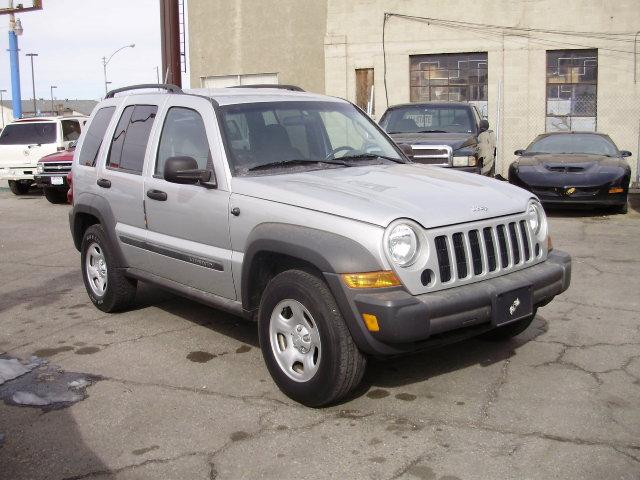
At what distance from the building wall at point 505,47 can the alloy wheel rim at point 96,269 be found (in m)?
14.7

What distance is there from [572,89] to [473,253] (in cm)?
1653

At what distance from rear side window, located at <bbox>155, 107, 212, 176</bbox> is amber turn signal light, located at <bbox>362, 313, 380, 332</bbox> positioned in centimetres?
174

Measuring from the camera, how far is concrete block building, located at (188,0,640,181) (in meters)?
18.9

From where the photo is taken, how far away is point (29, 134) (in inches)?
737

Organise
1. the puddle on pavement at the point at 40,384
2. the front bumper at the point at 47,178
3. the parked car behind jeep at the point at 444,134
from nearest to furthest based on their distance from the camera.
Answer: the puddle on pavement at the point at 40,384 → the parked car behind jeep at the point at 444,134 → the front bumper at the point at 47,178

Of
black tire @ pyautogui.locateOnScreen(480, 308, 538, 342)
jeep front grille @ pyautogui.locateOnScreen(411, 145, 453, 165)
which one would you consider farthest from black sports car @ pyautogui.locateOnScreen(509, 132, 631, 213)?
black tire @ pyautogui.locateOnScreen(480, 308, 538, 342)

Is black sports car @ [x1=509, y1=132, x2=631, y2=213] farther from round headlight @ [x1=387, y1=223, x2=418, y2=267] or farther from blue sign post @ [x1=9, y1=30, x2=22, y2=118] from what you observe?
blue sign post @ [x1=9, y1=30, x2=22, y2=118]

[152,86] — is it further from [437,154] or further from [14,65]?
[14,65]

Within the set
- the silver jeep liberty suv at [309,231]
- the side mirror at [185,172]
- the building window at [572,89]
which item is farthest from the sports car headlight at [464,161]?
the building window at [572,89]

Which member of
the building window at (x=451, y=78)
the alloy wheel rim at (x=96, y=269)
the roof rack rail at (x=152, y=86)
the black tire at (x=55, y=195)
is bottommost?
the black tire at (x=55, y=195)

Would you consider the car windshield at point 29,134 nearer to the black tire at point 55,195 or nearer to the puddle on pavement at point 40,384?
the black tire at point 55,195

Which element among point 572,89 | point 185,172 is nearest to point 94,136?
point 185,172

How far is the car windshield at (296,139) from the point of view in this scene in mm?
5070

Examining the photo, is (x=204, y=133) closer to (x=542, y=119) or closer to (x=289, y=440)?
(x=289, y=440)
